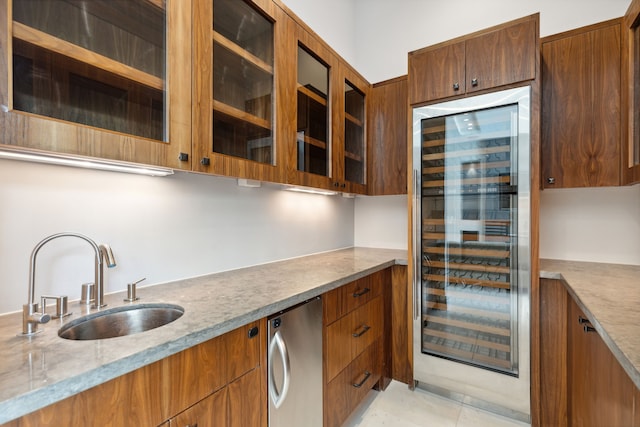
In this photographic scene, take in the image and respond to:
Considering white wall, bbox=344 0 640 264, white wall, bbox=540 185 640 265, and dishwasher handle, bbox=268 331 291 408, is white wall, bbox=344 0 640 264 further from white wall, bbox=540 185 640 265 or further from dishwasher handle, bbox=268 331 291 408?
dishwasher handle, bbox=268 331 291 408

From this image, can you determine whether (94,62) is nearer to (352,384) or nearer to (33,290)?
(33,290)

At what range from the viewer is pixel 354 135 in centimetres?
233

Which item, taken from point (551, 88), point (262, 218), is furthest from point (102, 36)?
point (551, 88)

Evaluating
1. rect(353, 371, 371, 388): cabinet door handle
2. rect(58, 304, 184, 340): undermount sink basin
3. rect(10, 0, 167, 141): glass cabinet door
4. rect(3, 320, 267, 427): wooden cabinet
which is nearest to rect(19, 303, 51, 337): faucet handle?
rect(58, 304, 184, 340): undermount sink basin

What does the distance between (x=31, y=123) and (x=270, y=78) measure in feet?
3.34

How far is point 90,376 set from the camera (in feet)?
2.07

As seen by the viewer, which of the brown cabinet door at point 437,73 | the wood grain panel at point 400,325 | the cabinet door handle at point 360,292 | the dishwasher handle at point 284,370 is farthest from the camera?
the wood grain panel at point 400,325

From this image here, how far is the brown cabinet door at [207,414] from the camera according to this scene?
83 centimetres

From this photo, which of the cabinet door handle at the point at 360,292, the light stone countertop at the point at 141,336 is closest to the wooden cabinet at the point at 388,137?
the cabinet door handle at the point at 360,292

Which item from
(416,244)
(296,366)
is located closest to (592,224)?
(416,244)

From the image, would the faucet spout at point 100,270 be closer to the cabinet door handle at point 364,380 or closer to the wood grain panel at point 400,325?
the cabinet door handle at point 364,380

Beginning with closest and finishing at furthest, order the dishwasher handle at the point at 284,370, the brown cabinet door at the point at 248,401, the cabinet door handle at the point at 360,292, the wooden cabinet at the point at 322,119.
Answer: the brown cabinet door at the point at 248,401, the dishwasher handle at the point at 284,370, the wooden cabinet at the point at 322,119, the cabinet door handle at the point at 360,292

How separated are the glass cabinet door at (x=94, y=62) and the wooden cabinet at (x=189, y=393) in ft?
2.45

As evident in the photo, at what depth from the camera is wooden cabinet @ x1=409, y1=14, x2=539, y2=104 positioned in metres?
1.73
